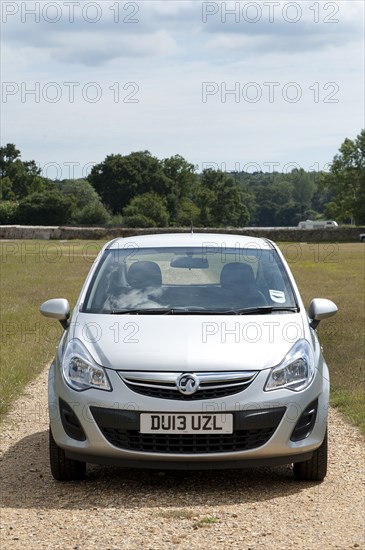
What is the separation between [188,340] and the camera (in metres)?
6.88

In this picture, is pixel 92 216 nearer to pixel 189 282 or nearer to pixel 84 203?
pixel 84 203

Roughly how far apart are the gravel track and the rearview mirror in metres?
1.69

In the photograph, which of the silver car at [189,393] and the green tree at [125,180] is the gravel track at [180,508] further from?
the green tree at [125,180]

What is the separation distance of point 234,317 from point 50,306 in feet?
4.72

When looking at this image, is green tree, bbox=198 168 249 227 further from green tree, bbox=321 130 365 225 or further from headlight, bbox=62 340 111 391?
headlight, bbox=62 340 111 391

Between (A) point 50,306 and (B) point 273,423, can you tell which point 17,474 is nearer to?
(A) point 50,306

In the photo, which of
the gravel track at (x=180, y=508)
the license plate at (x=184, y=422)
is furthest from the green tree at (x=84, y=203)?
the license plate at (x=184, y=422)

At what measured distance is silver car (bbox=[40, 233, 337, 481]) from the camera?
6.57m

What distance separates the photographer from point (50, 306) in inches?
308

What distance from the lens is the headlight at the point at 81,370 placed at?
669 centimetres

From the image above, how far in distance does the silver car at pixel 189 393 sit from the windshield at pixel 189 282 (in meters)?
0.18

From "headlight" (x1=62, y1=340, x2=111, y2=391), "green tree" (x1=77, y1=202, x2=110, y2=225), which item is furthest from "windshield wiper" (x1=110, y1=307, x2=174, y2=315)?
"green tree" (x1=77, y1=202, x2=110, y2=225)

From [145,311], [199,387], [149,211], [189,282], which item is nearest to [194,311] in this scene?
[145,311]

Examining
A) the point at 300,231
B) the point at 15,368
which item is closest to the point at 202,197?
the point at 300,231
